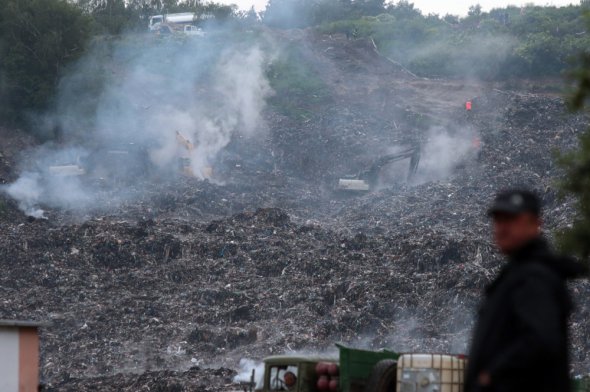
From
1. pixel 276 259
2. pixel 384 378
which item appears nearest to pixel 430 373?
pixel 384 378

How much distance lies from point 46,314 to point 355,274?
20.4 feet

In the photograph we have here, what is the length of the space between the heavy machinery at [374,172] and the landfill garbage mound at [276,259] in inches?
13.6

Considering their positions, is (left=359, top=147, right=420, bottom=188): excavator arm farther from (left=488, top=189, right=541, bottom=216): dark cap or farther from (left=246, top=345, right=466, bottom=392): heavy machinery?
(left=488, top=189, right=541, bottom=216): dark cap

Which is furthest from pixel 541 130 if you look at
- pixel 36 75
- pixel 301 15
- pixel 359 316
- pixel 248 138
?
pixel 301 15

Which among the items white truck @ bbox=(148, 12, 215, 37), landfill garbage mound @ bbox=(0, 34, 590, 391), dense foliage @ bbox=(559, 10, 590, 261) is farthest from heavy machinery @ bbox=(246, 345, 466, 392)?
white truck @ bbox=(148, 12, 215, 37)

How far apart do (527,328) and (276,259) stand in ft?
67.3

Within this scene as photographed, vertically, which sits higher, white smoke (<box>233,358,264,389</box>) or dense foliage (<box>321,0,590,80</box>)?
dense foliage (<box>321,0,590,80</box>)

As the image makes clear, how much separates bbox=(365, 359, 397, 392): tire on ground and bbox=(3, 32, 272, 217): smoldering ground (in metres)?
20.6

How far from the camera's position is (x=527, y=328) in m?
3.11

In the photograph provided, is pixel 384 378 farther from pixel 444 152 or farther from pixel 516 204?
pixel 444 152

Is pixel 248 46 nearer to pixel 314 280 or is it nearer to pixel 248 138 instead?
pixel 248 138

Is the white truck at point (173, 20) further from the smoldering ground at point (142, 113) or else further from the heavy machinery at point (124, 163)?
the heavy machinery at point (124, 163)

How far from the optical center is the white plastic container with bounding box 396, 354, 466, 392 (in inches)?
338

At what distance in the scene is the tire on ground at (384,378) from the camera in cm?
929
